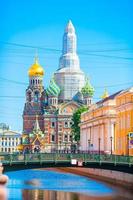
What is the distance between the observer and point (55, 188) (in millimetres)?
40656

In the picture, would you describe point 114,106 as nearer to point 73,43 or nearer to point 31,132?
point 31,132

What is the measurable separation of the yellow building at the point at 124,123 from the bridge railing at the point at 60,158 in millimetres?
8199

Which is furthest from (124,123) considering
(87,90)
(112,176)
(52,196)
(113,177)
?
(87,90)

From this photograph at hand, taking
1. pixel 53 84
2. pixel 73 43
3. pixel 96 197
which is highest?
pixel 73 43

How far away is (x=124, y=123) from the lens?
52312mm

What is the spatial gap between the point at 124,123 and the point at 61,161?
16175mm

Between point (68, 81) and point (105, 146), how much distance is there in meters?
50.2

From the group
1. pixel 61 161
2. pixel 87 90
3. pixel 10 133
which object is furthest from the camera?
pixel 10 133

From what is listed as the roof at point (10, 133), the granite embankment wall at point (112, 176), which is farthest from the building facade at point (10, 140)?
the granite embankment wall at point (112, 176)

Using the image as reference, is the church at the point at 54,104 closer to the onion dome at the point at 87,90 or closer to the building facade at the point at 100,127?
the onion dome at the point at 87,90

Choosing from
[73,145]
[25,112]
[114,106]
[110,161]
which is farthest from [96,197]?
[25,112]

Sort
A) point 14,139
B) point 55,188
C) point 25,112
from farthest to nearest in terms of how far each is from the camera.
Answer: point 14,139 → point 25,112 → point 55,188

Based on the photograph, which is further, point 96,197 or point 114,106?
point 114,106

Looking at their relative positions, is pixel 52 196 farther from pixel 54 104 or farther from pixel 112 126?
pixel 54 104
